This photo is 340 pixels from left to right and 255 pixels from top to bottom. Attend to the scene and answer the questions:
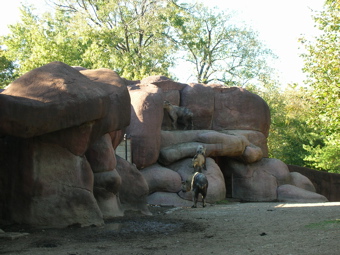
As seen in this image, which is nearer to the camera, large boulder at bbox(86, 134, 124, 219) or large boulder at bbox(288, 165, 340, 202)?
large boulder at bbox(86, 134, 124, 219)

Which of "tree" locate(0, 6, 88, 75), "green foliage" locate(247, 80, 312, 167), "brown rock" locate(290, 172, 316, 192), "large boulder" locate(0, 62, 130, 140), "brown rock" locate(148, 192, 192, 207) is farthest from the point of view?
"green foliage" locate(247, 80, 312, 167)

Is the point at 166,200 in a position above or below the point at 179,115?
below

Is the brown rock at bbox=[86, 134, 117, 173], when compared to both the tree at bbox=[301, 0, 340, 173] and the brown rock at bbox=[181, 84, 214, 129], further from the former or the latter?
the brown rock at bbox=[181, 84, 214, 129]

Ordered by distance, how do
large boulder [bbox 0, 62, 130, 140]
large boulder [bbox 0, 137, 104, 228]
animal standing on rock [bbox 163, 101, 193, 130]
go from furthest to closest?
→ 1. animal standing on rock [bbox 163, 101, 193, 130]
2. large boulder [bbox 0, 137, 104, 228]
3. large boulder [bbox 0, 62, 130, 140]

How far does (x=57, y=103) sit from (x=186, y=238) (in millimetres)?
3190

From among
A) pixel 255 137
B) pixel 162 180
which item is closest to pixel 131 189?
pixel 162 180

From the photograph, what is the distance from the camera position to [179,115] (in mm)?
22906

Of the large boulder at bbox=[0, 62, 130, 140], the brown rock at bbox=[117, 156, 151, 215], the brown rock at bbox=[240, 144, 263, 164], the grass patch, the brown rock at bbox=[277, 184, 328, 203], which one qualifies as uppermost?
the large boulder at bbox=[0, 62, 130, 140]

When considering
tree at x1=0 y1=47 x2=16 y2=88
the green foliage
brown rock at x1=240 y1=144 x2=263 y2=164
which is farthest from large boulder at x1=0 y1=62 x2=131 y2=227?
tree at x1=0 y1=47 x2=16 y2=88

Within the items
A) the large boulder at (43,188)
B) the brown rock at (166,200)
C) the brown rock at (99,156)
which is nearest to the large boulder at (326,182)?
the brown rock at (166,200)

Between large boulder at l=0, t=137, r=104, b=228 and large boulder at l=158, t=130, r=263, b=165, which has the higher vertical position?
large boulder at l=158, t=130, r=263, b=165

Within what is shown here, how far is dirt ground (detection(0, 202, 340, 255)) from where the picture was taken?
23.1ft

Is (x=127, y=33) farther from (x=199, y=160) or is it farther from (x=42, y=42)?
(x=199, y=160)

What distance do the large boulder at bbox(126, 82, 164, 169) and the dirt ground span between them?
828 cm
